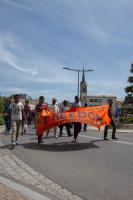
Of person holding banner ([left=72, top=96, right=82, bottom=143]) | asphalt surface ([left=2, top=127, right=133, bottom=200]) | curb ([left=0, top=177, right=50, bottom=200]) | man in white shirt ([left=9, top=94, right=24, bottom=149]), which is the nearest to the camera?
curb ([left=0, top=177, right=50, bottom=200])

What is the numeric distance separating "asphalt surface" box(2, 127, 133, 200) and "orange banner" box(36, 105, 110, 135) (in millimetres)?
730

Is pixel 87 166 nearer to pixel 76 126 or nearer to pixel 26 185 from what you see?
pixel 26 185

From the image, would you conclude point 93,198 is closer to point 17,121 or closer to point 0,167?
point 0,167

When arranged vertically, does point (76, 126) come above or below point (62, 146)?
above

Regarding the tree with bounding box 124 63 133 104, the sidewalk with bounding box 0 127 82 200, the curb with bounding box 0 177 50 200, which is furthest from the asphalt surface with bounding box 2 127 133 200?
the tree with bounding box 124 63 133 104

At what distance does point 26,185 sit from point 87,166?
2292mm

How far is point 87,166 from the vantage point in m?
8.97

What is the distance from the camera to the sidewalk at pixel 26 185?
20.4 feet

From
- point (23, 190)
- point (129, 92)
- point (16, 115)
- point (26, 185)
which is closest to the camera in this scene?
point (23, 190)

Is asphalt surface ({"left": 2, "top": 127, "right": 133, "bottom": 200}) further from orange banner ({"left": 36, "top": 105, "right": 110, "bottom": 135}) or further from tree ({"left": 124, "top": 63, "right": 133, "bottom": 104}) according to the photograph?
tree ({"left": 124, "top": 63, "right": 133, "bottom": 104})

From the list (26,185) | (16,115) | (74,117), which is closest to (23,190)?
(26,185)

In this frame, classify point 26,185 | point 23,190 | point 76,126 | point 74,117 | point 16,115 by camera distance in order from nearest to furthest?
point 23,190 < point 26,185 < point 16,115 < point 74,117 < point 76,126

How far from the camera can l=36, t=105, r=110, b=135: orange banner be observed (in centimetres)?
1289

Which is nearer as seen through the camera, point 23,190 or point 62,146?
point 23,190
